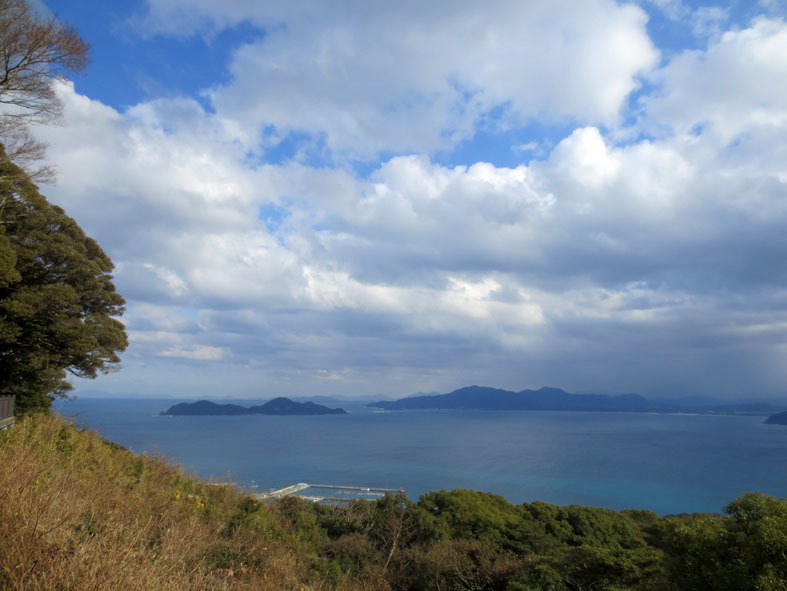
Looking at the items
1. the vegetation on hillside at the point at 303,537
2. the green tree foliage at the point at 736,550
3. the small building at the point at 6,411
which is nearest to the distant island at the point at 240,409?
the vegetation on hillside at the point at 303,537

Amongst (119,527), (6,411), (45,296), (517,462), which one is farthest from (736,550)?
(517,462)

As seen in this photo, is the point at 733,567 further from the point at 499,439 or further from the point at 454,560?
the point at 499,439

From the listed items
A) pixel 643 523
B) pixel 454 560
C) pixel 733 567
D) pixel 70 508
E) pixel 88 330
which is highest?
pixel 88 330

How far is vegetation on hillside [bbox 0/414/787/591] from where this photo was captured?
362cm

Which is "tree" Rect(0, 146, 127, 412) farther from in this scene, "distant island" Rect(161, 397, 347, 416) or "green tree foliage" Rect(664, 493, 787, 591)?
"distant island" Rect(161, 397, 347, 416)

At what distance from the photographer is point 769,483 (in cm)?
5278

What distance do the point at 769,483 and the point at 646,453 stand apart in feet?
84.5

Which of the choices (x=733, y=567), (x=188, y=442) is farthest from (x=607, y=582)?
(x=188, y=442)

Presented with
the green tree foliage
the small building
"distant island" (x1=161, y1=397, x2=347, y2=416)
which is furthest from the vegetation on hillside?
"distant island" (x1=161, y1=397, x2=347, y2=416)

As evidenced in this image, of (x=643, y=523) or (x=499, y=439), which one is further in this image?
(x=499, y=439)

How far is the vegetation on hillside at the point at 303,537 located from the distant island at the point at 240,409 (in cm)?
16280

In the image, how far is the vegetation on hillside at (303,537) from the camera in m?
3.62

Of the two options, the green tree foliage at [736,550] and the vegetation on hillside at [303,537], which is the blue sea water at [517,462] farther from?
the green tree foliage at [736,550]

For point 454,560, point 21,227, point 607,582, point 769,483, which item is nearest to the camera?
point 607,582
